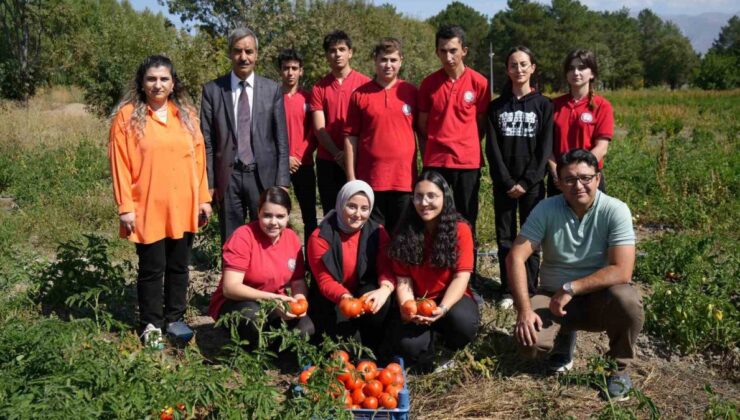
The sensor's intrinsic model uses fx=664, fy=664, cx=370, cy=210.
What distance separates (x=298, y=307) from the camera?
3781 millimetres

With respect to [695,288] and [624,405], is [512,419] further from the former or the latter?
[695,288]

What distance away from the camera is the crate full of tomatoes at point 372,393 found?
3.17 metres

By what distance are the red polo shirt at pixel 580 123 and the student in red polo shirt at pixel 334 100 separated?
149cm

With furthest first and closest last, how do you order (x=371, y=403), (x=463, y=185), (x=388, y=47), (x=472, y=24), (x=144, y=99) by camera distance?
1. (x=472, y=24)
2. (x=463, y=185)
3. (x=388, y=47)
4. (x=144, y=99)
5. (x=371, y=403)

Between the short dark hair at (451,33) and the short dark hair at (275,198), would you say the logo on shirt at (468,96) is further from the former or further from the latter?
the short dark hair at (275,198)

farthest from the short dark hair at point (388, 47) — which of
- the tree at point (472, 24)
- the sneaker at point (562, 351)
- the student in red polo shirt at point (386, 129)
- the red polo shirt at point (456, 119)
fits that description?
the tree at point (472, 24)

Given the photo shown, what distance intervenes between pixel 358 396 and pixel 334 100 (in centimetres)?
264

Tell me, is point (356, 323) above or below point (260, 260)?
below

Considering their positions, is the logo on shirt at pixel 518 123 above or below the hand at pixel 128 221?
above

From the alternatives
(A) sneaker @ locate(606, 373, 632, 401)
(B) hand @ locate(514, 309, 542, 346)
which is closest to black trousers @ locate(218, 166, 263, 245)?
(B) hand @ locate(514, 309, 542, 346)

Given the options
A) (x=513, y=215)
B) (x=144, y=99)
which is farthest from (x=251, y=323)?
(x=513, y=215)

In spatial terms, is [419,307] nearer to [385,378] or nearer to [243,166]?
[385,378]

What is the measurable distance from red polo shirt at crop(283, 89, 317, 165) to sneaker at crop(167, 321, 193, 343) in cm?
168

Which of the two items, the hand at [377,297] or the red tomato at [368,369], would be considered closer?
the red tomato at [368,369]
